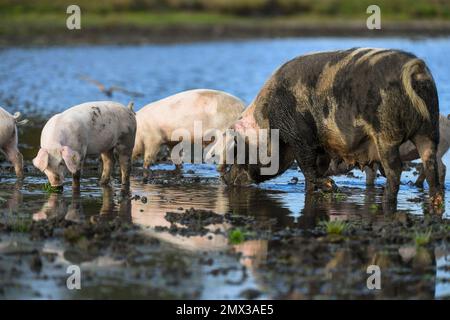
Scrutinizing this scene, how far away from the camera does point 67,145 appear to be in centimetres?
1361

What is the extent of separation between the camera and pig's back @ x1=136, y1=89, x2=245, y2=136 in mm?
16203

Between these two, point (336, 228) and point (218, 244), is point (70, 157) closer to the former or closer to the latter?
point (218, 244)

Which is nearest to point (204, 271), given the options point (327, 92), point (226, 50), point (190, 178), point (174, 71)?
point (327, 92)

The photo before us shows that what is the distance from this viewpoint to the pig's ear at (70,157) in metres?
13.4

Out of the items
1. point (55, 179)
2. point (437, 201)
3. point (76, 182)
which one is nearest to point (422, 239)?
point (437, 201)

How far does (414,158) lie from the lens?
14844mm

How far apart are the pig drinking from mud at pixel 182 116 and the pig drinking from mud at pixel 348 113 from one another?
1542 millimetres

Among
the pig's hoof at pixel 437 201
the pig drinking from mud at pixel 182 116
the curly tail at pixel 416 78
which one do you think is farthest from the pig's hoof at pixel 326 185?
the pig drinking from mud at pixel 182 116

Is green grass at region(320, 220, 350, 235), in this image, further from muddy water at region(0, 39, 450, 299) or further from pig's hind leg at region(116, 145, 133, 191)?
pig's hind leg at region(116, 145, 133, 191)

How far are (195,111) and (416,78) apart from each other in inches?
190

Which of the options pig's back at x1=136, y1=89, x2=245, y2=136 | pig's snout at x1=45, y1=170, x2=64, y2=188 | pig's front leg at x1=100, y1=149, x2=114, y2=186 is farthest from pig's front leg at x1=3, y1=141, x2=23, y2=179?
pig's back at x1=136, y1=89, x2=245, y2=136

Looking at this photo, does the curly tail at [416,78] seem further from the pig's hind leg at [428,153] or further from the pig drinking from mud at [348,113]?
the pig's hind leg at [428,153]

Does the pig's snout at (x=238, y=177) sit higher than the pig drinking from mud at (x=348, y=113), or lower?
lower
